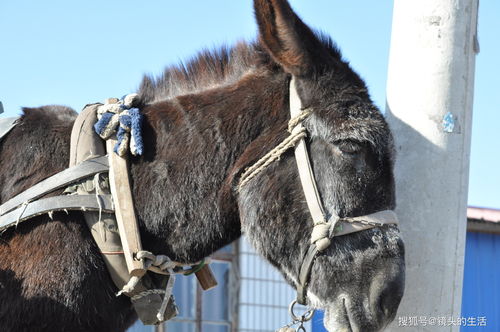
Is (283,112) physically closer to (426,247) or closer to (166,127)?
(166,127)

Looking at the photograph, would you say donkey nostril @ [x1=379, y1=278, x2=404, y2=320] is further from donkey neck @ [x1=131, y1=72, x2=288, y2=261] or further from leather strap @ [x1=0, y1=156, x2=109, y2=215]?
leather strap @ [x1=0, y1=156, x2=109, y2=215]

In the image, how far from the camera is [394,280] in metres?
3.40

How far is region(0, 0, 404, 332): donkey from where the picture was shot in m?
3.44

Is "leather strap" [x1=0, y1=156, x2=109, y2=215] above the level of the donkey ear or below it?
below

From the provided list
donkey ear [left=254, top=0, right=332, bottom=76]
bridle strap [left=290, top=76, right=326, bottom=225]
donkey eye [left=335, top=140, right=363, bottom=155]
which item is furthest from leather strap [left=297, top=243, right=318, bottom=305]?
donkey ear [left=254, top=0, right=332, bottom=76]

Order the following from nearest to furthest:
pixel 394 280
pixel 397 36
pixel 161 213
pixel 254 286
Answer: pixel 394 280 → pixel 161 213 → pixel 397 36 → pixel 254 286

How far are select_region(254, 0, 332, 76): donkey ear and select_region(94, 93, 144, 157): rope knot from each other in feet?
2.18

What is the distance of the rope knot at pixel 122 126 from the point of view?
3.65 meters

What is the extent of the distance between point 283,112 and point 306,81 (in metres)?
0.17

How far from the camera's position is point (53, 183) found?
11.7ft

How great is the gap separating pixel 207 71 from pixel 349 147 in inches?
33.5

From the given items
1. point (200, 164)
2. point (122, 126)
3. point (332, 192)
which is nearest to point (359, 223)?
point (332, 192)

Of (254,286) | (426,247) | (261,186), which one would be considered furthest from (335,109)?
(254,286)

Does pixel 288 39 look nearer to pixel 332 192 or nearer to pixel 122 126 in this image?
Answer: pixel 332 192
